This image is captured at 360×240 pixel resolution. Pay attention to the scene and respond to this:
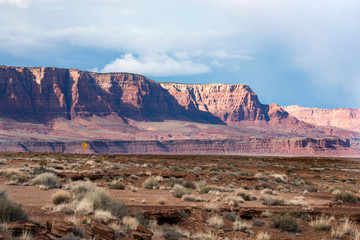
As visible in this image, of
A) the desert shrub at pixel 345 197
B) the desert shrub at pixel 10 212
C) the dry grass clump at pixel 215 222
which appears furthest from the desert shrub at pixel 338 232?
the desert shrub at pixel 10 212

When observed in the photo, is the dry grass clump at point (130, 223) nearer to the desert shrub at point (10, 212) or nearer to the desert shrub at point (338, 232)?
the desert shrub at point (10, 212)

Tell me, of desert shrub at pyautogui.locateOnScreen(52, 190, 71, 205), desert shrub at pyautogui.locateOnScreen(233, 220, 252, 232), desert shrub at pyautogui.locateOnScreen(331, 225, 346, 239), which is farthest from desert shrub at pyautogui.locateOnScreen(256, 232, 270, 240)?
desert shrub at pyautogui.locateOnScreen(52, 190, 71, 205)

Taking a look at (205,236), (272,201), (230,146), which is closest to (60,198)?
(205,236)

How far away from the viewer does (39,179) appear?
1808 cm

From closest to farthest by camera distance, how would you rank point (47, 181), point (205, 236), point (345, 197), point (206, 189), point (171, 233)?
1. point (171, 233)
2. point (205, 236)
3. point (47, 181)
4. point (345, 197)
5. point (206, 189)

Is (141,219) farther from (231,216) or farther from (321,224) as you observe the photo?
(321,224)

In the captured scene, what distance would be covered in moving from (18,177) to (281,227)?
42.2ft

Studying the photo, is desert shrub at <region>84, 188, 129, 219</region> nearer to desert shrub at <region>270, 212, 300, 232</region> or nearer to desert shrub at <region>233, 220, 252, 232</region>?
desert shrub at <region>233, 220, 252, 232</region>

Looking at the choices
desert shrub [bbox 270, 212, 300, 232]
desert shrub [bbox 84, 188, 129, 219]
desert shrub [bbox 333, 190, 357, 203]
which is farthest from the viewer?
desert shrub [bbox 333, 190, 357, 203]

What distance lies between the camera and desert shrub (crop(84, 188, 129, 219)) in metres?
10.7

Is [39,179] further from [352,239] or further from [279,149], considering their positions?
[279,149]

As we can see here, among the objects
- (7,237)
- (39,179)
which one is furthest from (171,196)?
(7,237)

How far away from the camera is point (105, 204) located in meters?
11.2

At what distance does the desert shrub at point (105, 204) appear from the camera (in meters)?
10.7
